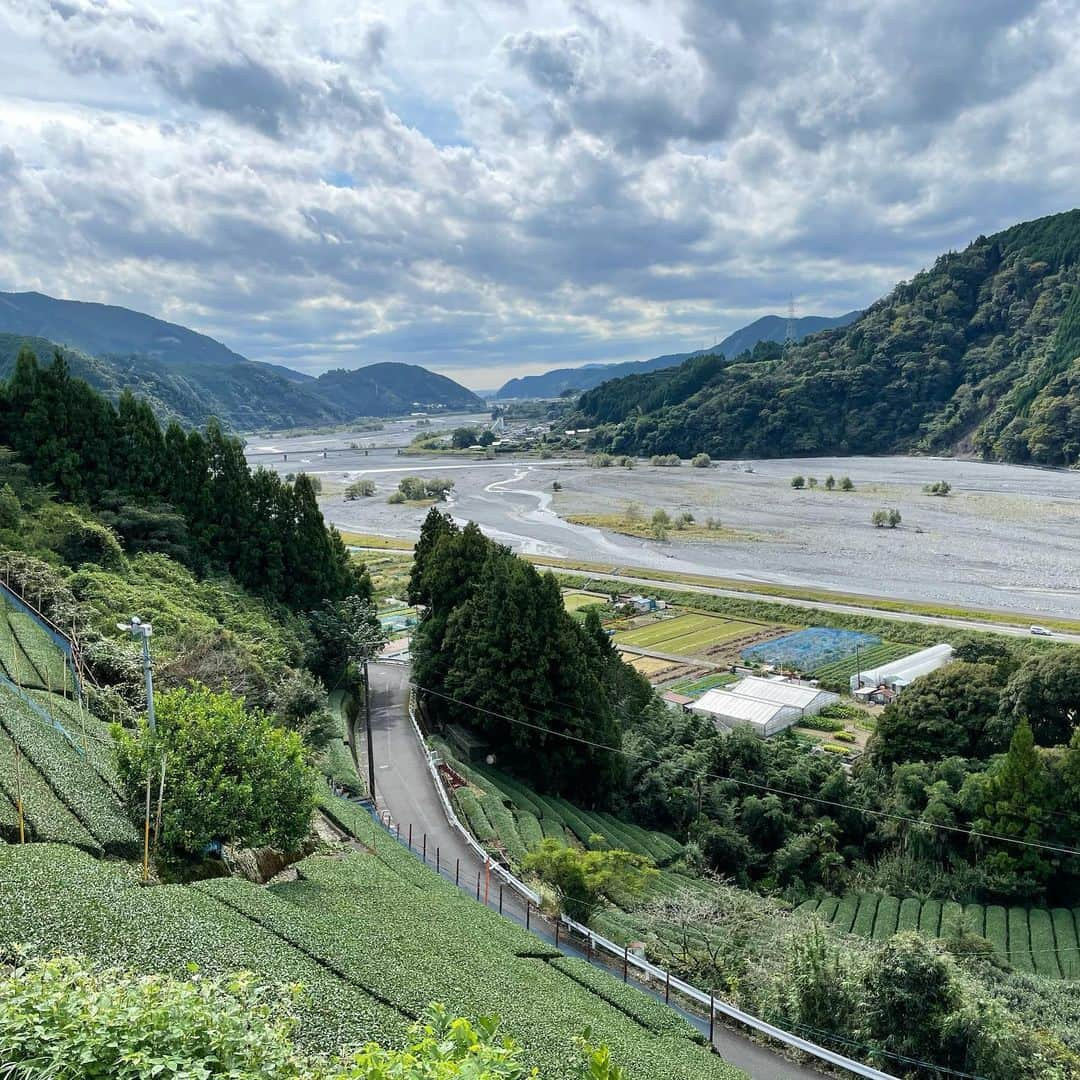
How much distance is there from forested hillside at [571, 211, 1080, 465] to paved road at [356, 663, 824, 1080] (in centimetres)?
14236

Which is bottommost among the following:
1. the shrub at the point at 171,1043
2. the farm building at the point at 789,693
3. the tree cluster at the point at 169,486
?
the farm building at the point at 789,693

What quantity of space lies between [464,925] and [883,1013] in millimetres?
6770

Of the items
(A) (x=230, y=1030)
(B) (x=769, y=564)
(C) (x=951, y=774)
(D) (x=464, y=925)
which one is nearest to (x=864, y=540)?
(B) (x=769, y=564)

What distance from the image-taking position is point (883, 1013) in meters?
12.0

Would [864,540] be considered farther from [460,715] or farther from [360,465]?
[360,465]

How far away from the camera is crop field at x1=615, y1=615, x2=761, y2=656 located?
4925 centimetres

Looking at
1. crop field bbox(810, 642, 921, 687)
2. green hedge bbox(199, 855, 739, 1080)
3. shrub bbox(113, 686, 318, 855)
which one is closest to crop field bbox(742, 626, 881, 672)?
crop field bbox(810, 642, 921, 687)

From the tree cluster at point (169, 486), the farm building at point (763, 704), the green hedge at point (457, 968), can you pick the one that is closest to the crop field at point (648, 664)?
the farm building at point (763, 704)

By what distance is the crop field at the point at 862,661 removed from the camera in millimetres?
43250

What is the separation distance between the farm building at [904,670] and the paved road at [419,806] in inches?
972

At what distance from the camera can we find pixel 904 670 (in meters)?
42.3

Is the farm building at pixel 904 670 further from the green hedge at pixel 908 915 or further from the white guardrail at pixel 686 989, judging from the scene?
the white guardrail at pixel 686 989

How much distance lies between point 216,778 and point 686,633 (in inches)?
1629

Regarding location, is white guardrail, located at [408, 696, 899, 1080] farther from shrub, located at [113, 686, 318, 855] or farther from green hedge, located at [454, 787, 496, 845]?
shrub, located at [113, 686, 318, 855]
